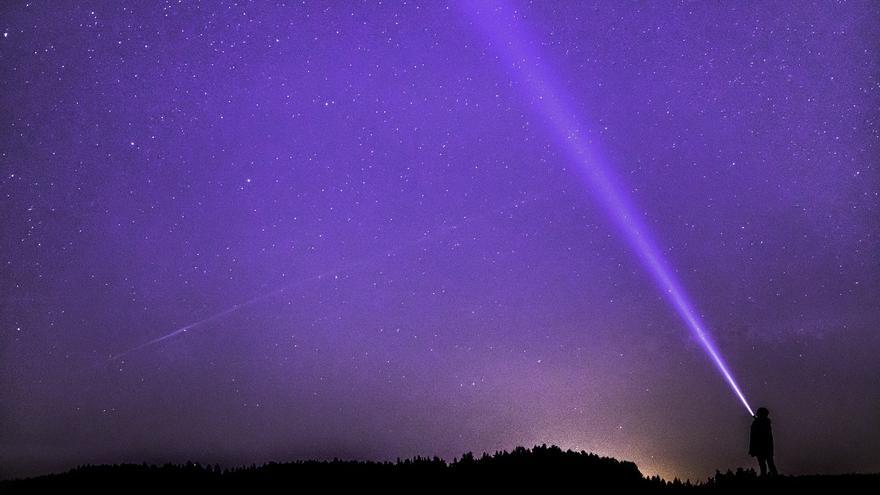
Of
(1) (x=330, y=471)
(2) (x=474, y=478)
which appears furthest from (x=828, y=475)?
(1) (x=330, y=471)

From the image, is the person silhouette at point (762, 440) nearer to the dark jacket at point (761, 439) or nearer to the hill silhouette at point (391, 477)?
the dark jacket at point (761, 439)

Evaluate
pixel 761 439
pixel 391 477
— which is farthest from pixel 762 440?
pixel 391 477

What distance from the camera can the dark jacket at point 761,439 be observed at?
1362 centimetres

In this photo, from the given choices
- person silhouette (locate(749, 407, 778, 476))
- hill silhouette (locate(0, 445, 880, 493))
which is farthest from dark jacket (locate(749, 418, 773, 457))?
hill silhouette (locate(0, 445, 880, 493))

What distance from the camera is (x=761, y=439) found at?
13.7 m

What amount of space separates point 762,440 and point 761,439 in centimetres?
3

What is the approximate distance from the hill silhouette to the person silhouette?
1.41 metres

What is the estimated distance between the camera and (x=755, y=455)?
13734 millimetres

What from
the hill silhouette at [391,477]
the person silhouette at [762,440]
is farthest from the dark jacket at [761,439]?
the hill silhouette at [391,477]

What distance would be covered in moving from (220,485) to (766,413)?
461 inches

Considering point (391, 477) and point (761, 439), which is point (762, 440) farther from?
point (391, 477)

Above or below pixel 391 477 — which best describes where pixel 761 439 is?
above

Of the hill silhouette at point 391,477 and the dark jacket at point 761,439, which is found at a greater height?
the dark jacket at point 761,439

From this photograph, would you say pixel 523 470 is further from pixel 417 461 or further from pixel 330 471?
pixel 330 471
